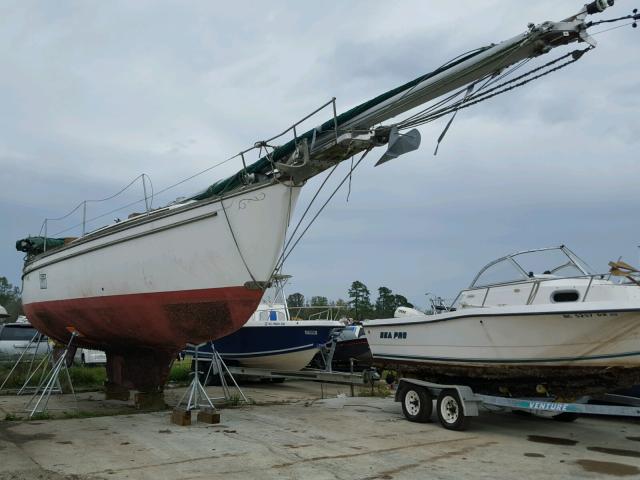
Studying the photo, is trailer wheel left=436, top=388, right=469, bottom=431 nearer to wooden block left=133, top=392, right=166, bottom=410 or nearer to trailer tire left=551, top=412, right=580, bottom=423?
trailer tire left=551, top=412, right=580, bottom=423

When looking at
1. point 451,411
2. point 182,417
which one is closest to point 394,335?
point 451,411

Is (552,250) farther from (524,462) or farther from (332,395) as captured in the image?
(332,395)

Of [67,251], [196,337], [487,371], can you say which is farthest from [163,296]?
[487,371]

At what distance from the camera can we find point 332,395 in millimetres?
11633

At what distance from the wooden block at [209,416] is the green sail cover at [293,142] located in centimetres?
306

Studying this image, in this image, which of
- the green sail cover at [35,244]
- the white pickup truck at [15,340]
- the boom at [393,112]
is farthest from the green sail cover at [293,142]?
the white pickup truck at [15,340]

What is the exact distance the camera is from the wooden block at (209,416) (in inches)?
307

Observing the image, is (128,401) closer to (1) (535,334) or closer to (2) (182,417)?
(2) (182,417)

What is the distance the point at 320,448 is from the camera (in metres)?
6.31

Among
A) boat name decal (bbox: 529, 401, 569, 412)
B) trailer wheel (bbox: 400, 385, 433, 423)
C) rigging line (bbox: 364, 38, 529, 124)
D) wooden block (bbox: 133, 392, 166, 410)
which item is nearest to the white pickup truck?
wooden block (bbox: 133, 392, 166, 410)

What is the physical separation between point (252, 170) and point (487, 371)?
418 cm

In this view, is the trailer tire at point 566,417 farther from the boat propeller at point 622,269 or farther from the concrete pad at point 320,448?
the boat propeller at point 622,269

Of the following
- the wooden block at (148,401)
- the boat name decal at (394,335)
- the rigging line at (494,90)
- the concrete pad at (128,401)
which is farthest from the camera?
Answer: the wooden block at (148,401)

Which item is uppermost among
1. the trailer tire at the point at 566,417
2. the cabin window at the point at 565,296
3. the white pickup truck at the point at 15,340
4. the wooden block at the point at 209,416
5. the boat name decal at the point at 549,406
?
the cabin window at the point at 565,296
